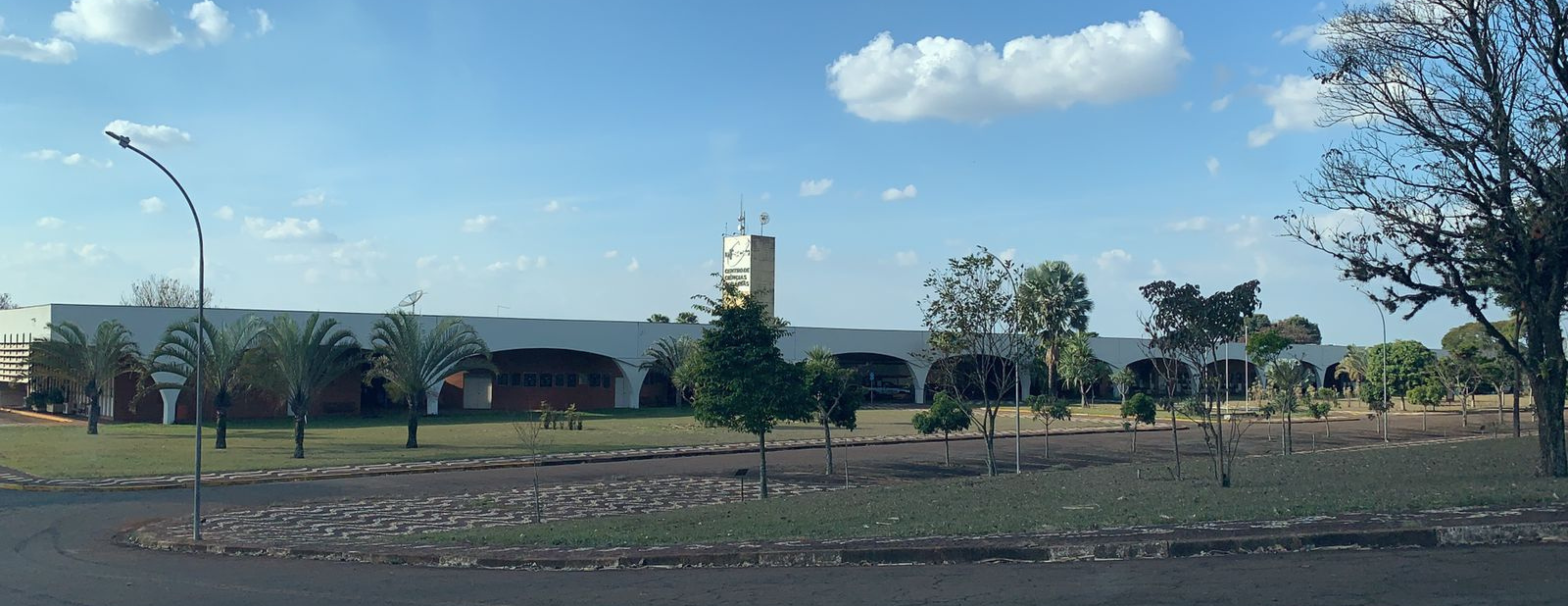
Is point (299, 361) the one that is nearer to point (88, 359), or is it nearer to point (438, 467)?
point (438, 467)

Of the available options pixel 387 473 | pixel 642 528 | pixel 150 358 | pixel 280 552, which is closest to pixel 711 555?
pixel 642 528

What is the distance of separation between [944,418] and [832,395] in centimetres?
325

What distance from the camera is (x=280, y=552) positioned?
1339 centimetres

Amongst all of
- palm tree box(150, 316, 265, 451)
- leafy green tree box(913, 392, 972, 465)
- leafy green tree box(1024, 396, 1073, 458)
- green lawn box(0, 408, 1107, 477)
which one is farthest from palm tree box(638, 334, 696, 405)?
leafy green tree box(913, 392, 972, 465)

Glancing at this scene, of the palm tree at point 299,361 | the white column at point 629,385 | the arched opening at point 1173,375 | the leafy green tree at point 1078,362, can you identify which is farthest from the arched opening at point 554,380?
the arched opening at point 1173,375

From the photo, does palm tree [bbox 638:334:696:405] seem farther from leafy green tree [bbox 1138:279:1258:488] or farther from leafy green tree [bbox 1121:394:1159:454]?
leafy green tree [bbox 1138:279:1258:488]

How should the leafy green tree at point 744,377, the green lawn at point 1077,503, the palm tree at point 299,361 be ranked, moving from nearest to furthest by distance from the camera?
1. the green lawn at point 1077,503
2. the leafy green tree at point 744,377
3. the palm tree at point 299,361

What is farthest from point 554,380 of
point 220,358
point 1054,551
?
point 1054,551

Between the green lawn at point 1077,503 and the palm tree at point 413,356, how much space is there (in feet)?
63.1

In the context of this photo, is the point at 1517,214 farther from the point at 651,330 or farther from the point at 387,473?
the point at 651,330

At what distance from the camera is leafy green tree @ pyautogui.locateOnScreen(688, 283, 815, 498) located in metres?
22.1

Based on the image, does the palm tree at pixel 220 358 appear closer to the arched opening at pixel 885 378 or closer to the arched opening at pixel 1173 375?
the arched opening at pixel 1173 375

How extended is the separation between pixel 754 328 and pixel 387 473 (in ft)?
37.1

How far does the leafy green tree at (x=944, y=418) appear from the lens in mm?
28922
